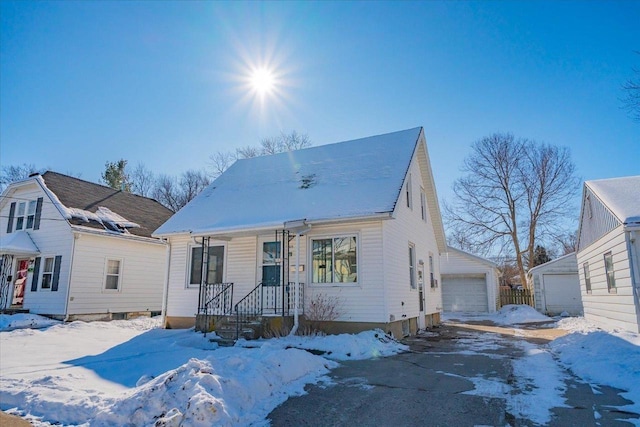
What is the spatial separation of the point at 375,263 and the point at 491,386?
511 cm

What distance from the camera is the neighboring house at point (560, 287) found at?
23.2 meters

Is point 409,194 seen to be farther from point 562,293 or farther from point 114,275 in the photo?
point 562,293

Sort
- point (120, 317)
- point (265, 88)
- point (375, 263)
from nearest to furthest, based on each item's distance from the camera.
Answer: point (375, 263), point (265, 88), point (120, 317)

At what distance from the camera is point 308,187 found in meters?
13.7

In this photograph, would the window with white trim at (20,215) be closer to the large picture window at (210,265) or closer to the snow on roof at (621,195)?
the large picture window at (210,265)

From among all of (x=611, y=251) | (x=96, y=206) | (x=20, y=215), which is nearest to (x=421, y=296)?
(x=611, y=251)

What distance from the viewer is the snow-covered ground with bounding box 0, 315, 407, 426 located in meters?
4.76

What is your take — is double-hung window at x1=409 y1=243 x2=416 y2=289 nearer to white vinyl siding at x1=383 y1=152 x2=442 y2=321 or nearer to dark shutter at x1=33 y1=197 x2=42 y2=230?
white vinyl siding at x1=383 y1=152 x2=442 y2=321

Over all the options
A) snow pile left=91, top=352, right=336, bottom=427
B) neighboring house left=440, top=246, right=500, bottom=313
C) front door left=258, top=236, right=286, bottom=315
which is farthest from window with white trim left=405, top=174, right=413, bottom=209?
neighboring house left=440, top=246, right=500, bottom=313

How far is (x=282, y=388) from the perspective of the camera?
5934 mm

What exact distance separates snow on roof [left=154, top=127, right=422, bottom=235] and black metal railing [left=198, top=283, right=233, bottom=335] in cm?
197

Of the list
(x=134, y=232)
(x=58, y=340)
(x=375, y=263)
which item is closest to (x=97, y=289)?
(x=134, y=232)

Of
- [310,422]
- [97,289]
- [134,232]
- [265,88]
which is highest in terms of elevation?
[265,88]

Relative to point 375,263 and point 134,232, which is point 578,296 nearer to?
point 375,263
